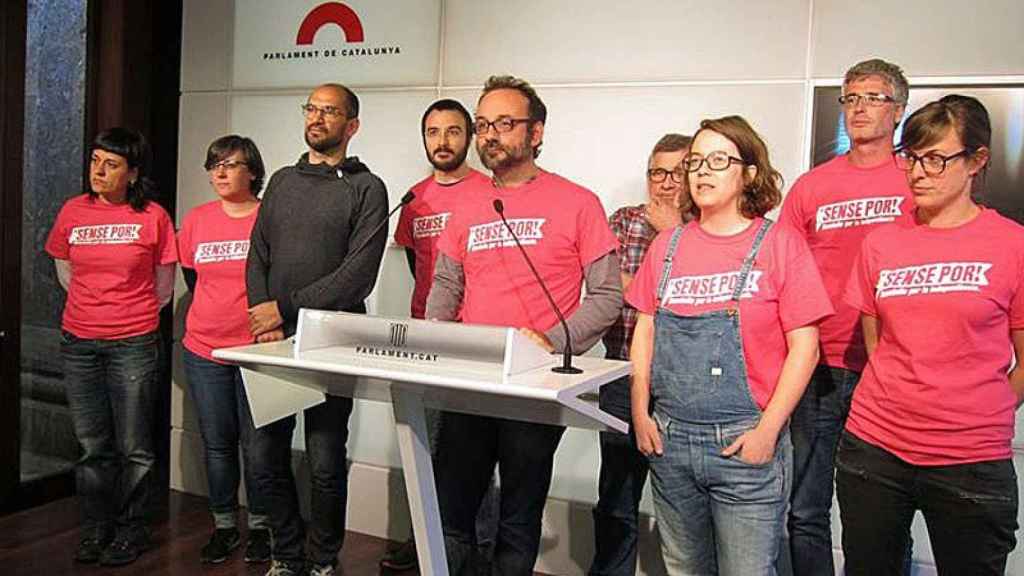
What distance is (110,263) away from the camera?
3.25 meters

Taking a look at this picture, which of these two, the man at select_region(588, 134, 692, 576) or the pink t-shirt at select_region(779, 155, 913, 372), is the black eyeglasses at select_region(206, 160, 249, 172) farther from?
the pink t-shirt at select_region(779, 155, 913, 372)

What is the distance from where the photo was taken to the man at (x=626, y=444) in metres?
2.79

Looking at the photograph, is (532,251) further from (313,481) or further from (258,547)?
(258,547)

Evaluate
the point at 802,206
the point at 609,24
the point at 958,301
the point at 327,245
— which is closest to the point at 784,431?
the point at 958,301

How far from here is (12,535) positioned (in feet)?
11.5

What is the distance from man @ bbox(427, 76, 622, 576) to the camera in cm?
226

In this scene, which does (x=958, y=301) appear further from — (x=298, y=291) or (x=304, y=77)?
(x=304, y=77)

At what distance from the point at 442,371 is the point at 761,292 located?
0.74 metres

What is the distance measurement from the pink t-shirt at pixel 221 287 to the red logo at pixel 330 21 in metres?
1.02

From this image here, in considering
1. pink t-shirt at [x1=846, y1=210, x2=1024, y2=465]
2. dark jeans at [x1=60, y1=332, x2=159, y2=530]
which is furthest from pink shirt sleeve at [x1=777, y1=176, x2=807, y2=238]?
dark jeans at [x1=60, y1=332, x2=159, y2=530]

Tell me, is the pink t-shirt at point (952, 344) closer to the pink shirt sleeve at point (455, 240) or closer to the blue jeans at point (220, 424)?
the pink shirt sleeve at point (455, 240)

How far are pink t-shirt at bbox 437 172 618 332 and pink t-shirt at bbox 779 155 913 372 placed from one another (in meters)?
0.59

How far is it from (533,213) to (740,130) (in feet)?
2.00

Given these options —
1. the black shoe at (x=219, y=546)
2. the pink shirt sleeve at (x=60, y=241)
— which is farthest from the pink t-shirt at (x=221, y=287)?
the black shoe at (x=219, y=546)
